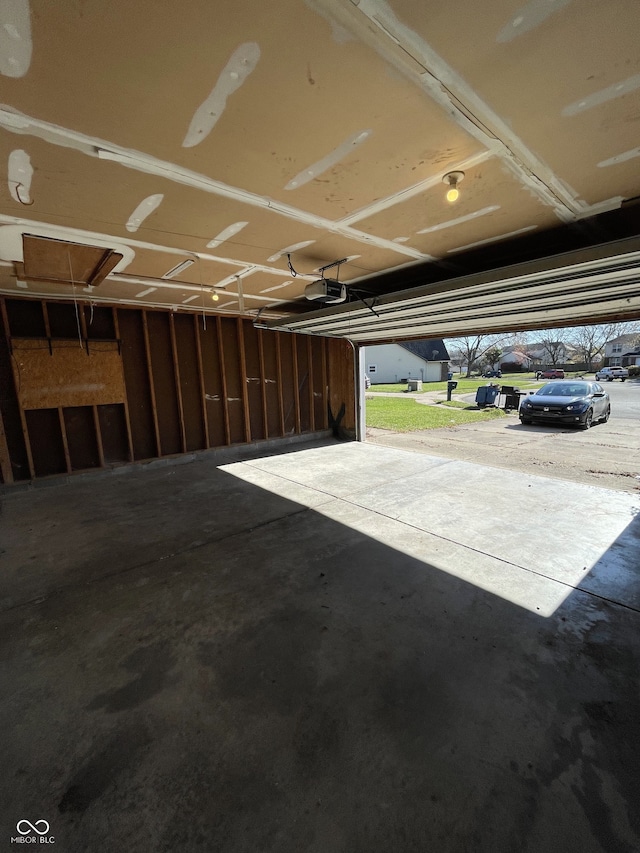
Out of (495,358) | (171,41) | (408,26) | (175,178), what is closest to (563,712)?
(408,26)

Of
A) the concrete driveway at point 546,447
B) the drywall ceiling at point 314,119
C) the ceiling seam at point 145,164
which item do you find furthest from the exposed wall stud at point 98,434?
the concrete driveway at point 546,447

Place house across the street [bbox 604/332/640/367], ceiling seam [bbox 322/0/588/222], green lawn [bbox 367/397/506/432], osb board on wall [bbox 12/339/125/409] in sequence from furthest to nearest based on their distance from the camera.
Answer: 1. house across the street [bbox 604/332/640/367]
2. green lawn [bbox 367/397/506/432]
3. osb board on wall [bbox 12/339/125/409]
4. ceiling seam [bbox 322/0/588/222]

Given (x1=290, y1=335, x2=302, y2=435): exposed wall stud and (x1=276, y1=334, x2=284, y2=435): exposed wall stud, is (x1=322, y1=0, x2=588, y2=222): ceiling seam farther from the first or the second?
(x1=290, y1=335, x2=302, y2=435): exposed wall stud

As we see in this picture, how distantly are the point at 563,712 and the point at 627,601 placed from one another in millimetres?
1247

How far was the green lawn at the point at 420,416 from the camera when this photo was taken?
10250 millimetres

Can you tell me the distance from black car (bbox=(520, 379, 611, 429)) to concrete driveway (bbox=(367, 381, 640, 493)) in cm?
28

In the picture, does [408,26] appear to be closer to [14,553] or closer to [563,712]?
[563,712]

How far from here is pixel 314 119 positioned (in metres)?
1.57

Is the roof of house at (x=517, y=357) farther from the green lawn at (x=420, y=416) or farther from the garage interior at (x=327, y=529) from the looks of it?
the garage interior at (x=327, y=529)

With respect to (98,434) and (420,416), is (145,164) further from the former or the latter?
(420,416)

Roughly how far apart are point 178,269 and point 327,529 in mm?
3283

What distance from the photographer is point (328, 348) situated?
27.8 ft

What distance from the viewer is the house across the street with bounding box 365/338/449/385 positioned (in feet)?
99.3

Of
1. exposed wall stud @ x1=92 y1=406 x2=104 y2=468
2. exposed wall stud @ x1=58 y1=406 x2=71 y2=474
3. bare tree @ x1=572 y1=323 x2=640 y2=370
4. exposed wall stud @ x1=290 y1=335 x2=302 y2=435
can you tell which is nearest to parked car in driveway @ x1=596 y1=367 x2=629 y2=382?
bare tree @ x1=572 y1=323 x2=640 y2=370
